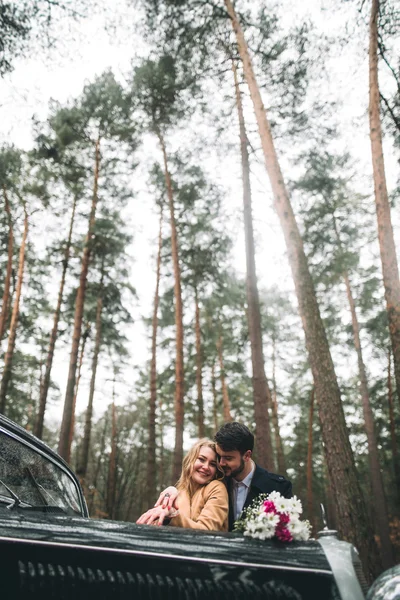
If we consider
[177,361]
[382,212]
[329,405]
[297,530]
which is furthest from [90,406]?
[297,530]

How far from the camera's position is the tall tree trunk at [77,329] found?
11.9 m

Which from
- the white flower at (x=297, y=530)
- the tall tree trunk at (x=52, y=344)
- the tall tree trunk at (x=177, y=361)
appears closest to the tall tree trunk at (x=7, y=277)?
the tall tree trunk at (x=52, y=344)

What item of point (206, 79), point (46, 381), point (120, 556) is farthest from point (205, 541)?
point (46, 381)

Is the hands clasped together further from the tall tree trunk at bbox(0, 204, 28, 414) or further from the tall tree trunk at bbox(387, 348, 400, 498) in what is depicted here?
the tall tree trunk at bbox(387, 348, 400, 498)

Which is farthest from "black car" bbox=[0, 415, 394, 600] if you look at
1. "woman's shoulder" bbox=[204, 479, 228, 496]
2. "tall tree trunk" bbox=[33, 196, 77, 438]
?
"tall tree trunk" bbox=[33, 196, 77, 438]

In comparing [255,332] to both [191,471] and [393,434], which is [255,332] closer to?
[191,471]

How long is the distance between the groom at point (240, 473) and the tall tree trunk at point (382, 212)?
4.06 m

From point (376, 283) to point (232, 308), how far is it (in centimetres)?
725

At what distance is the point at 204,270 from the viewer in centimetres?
1672

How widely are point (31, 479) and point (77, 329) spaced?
10.7 meters

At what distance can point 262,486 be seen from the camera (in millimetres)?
3250

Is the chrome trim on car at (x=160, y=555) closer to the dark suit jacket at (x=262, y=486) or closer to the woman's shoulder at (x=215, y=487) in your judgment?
the woman's shoulder at (x=215, y=487)

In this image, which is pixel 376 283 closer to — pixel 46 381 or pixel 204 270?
pixel 204 270

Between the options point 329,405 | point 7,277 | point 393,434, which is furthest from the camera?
point 393,434
